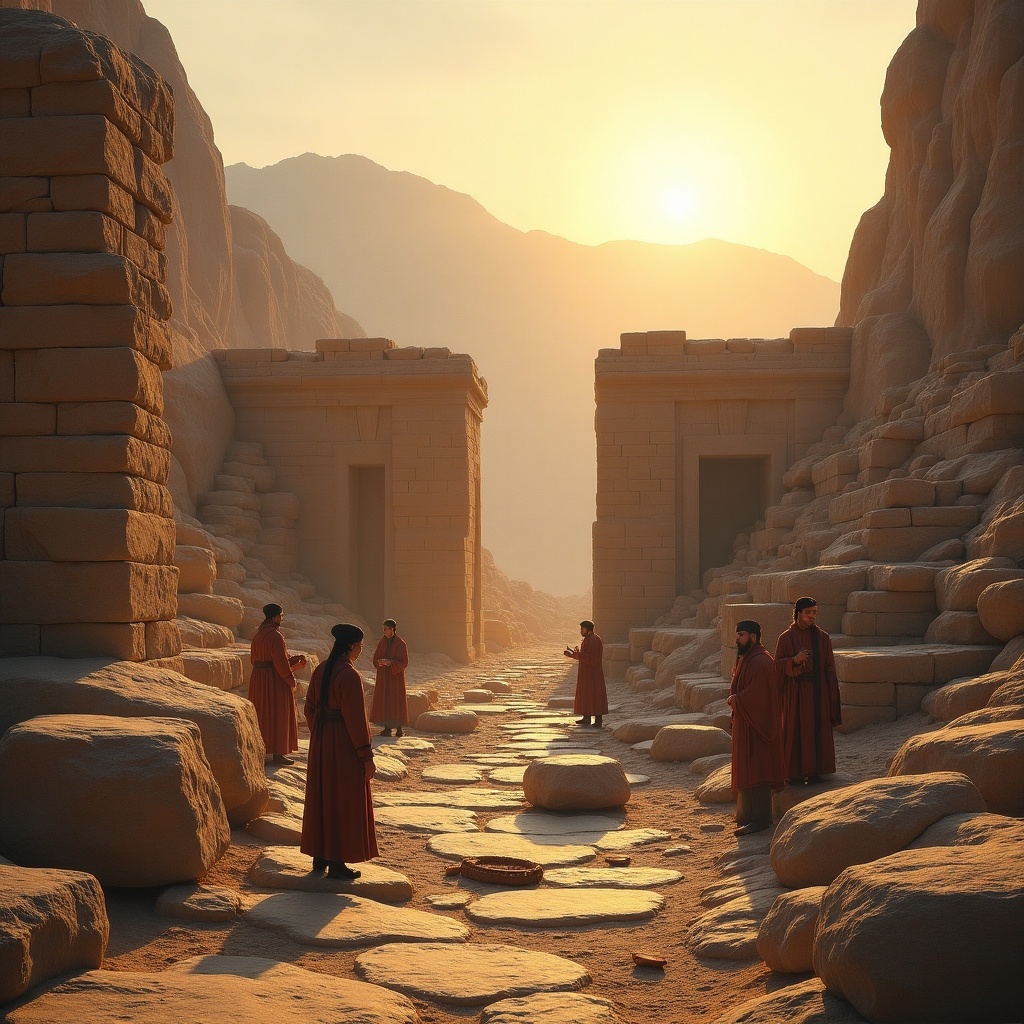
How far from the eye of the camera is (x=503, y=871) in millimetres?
6566

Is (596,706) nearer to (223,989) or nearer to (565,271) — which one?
(223,989)

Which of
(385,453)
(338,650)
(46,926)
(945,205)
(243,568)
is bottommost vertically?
(46,926)

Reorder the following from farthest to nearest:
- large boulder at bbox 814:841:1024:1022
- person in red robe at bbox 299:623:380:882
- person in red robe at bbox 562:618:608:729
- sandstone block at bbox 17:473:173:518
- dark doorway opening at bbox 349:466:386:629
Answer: dark doorway opening at bbox 349:466:386:629, person in red robe at bbox 562:618:608:729, sandstone block at bbox 17:473:173:518, person in red robe at bbox 299:623:380:882, large boulder at bbox 814:841:1024:1022

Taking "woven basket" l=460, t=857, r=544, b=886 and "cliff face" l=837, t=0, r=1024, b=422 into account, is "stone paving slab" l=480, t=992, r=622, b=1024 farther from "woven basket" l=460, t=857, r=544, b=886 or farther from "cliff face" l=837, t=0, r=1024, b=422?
"cliff face" l=837, t=0, r=1024, b=422

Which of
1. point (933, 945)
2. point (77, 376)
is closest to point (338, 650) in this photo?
point (77, 376)

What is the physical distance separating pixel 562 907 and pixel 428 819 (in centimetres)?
245

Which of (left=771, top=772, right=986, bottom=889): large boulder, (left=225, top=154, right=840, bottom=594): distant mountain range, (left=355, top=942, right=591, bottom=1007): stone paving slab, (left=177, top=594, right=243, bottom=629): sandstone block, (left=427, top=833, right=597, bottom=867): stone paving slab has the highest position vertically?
(left=225, top=154, right=840, bottom=594): distant mountain range

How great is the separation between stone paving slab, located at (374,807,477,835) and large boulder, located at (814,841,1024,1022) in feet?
15.4

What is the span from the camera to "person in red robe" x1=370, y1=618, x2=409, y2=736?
1207cm

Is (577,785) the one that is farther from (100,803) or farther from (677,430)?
(677,430)

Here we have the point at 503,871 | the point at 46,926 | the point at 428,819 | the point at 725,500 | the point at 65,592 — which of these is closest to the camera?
the point at 46,926

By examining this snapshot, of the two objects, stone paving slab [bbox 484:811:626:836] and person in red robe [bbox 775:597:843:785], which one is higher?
person in red robe [bbox 775:597:843:785]

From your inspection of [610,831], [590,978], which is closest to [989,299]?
[610,831]

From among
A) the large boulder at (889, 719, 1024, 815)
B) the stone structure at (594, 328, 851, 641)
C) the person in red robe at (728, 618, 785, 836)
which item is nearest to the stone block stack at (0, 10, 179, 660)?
the person in red robe at (728, 618, 785, 836)
